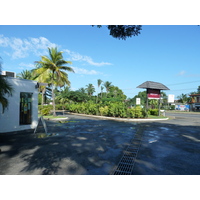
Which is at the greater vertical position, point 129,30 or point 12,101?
point 129,30

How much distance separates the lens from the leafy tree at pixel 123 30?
6.03 meters

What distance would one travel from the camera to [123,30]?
6.25 m

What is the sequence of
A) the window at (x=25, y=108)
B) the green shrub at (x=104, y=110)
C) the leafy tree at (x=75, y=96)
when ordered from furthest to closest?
the leafy tree at (x=75, y=96), the green shrub at (x=104, y=110), the window at (x=25, y=108)

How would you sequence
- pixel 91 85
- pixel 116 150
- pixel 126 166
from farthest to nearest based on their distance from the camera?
pixel 91 85 → pixel 116 150 → pixel 126 166

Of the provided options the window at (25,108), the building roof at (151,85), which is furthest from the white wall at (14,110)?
the building roof at (151,85)

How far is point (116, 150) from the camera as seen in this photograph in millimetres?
6184

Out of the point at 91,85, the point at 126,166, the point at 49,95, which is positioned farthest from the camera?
the point at 91,85

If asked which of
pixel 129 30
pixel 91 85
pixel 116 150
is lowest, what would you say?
pixel 116 150

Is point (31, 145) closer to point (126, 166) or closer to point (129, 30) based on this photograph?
point (126, 166)

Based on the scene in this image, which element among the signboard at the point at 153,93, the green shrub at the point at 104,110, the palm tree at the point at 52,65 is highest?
the palm tree at the point at 52,65

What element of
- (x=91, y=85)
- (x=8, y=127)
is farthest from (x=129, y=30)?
(x=91, y=85)

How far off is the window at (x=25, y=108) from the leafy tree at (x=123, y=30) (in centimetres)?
760

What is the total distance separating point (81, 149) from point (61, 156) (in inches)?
42.1

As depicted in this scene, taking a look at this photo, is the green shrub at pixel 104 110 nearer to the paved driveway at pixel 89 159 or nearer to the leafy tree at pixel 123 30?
the paved driveway at pixel 89 159
